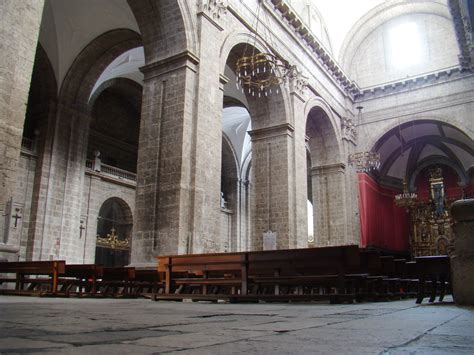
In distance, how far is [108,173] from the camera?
17453 millimetres

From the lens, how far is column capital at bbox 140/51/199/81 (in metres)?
10.3

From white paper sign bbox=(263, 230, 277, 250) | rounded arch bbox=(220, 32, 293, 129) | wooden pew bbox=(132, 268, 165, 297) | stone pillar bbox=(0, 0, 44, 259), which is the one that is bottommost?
wooden pew bbox=(132, 268, 165, 297)

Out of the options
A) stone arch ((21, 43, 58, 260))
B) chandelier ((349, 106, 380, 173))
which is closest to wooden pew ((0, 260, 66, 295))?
stone arch ((21, 43, 58, 260))

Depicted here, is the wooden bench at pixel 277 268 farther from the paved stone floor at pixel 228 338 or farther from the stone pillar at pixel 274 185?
the stone pillar at pixel 274 185

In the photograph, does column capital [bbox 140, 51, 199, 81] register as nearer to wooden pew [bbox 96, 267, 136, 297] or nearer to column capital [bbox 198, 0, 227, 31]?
column capital [bbox 198, 0, 227, 31]

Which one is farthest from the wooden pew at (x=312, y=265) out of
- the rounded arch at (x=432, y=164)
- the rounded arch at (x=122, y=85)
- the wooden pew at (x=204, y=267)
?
the rounded arch at (x=432, y=164)

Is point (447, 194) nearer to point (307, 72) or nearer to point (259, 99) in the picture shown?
point (307, 72)

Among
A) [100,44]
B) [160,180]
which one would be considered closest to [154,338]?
[160,180]

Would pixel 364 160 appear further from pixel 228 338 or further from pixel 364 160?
pixel 228 338

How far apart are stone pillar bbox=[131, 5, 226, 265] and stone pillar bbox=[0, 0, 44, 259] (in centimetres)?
332

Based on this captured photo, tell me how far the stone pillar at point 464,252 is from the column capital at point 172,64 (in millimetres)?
7164

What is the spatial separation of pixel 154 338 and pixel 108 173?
16.1 meters

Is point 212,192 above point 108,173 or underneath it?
underneath

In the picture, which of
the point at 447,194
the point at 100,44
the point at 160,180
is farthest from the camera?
the point at 447,194
